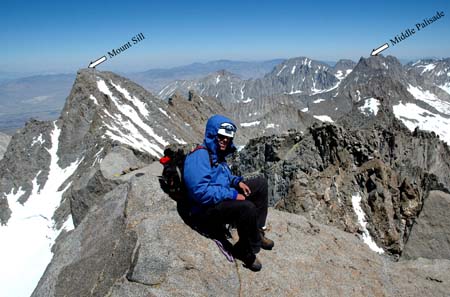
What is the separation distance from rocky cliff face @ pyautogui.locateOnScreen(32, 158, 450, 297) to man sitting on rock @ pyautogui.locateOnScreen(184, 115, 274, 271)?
3.54ft

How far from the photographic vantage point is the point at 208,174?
381 inches

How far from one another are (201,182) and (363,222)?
66.3ft

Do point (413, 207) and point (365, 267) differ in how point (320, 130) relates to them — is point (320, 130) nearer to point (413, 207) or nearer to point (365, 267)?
point (413, 207)

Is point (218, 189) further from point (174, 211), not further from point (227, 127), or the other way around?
point (174, 211)

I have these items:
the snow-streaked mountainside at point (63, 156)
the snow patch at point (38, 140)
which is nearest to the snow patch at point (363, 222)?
the snow-streaked mountainside at point (63, 156)

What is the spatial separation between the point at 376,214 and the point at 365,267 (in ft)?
52.6

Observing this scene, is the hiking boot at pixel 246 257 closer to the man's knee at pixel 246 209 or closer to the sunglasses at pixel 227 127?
the man's knee at pixel 246 209

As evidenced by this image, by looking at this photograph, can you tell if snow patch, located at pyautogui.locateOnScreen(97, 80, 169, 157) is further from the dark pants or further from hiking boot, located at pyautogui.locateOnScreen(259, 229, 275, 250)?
the dark pants

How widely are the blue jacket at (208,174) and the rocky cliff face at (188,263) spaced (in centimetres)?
180

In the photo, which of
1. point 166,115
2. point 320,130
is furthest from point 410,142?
point 166,115

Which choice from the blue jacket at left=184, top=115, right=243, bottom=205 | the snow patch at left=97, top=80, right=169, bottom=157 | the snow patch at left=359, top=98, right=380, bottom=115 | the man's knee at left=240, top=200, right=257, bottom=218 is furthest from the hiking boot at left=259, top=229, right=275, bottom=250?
the snow patch at left=359, top=98, right=380, bottom=115

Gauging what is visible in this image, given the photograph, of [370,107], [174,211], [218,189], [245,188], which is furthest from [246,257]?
[370,107]

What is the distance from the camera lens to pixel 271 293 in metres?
10.7

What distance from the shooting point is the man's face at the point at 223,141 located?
10.0 meters
